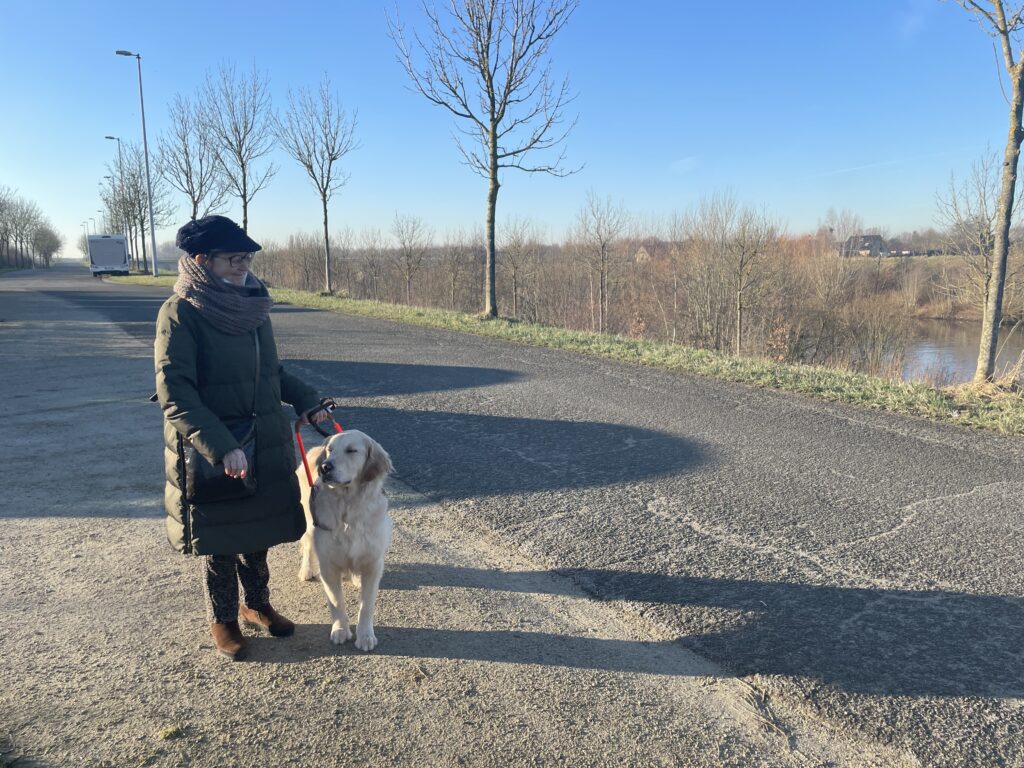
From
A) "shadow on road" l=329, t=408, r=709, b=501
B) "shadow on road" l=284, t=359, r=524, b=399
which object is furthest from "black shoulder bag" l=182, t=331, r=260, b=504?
"shadow on road" l=284, t=359, r=524, b=399

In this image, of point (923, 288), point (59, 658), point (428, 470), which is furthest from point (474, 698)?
point (923, 288)

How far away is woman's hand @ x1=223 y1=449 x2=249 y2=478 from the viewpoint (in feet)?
8.92

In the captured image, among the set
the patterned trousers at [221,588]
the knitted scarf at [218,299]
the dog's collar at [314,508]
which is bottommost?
the patterned trousers at [221,588]

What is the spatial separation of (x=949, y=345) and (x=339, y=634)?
31.3 meters

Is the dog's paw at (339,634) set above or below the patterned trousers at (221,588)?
below

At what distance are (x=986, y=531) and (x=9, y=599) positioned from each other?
5.60 meters

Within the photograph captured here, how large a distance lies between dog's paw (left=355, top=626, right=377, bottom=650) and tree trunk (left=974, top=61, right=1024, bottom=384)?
8485 mm

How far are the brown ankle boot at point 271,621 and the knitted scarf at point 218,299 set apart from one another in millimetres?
1343

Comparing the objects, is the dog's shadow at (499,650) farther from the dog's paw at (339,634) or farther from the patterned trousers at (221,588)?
the patterned trousers at (221,588)

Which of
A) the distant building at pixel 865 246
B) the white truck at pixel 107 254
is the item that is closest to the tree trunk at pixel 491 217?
the distant building at pixel 865 246

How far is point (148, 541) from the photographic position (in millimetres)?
4035

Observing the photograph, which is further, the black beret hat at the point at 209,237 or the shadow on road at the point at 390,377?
the shadow on road at the point at 390,377

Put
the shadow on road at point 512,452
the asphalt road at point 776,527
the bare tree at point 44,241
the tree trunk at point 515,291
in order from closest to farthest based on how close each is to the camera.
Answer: the asphalt road at point 776,527, the shadow on road at point 512,452, the tree trunk at point 515,291, the bare tree at point 44,241

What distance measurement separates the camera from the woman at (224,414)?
9.00 ft
